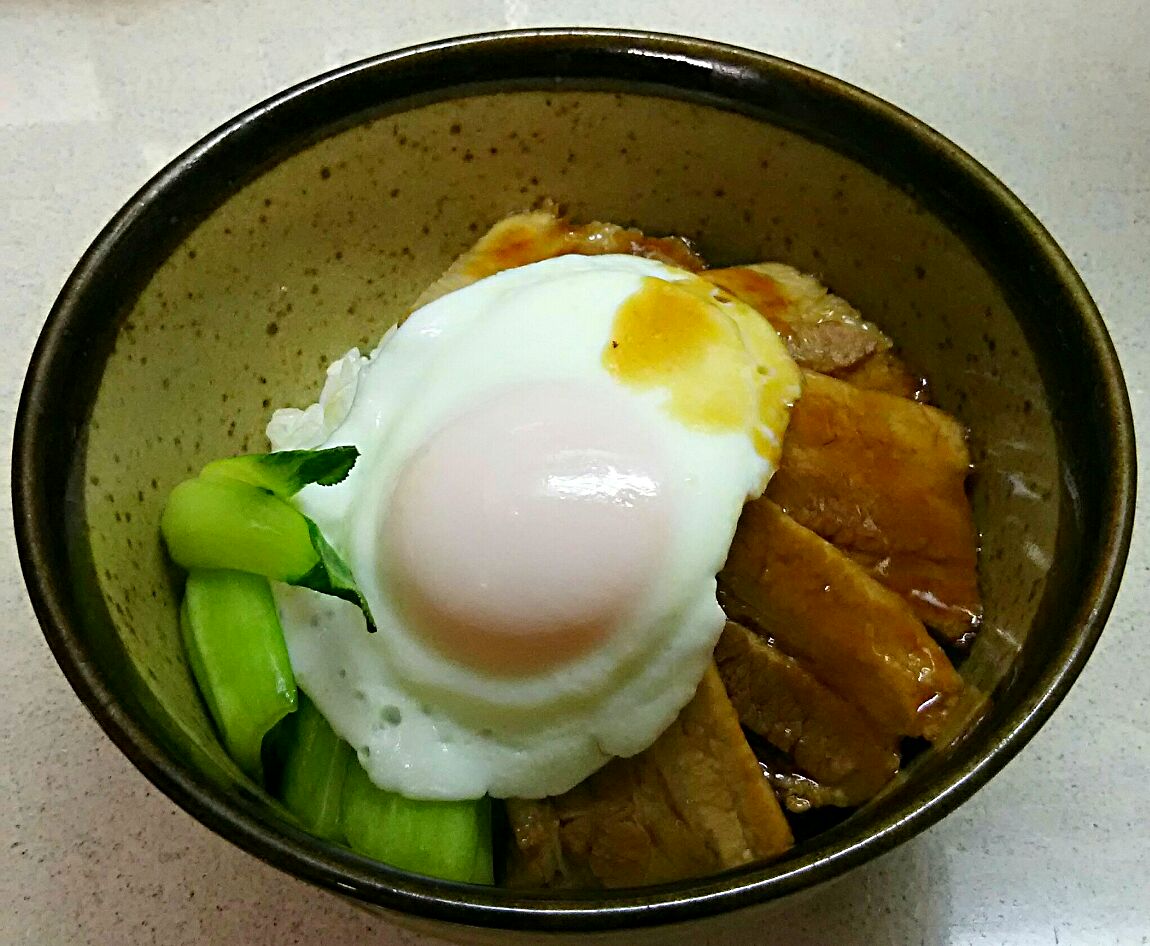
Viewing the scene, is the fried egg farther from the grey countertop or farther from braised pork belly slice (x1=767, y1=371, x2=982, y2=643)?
the grey countertop

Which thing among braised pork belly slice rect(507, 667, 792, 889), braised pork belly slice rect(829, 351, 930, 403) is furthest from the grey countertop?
braised pork belly slice rect(829, 351, 930, 403)

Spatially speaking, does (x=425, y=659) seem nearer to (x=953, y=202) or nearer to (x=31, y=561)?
(x=31, y=561)

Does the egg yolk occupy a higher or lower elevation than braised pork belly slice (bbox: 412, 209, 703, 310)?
lower

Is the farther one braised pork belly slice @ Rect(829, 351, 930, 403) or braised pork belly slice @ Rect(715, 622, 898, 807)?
braised pork belly slice @ Rect(829, 351, 930, 403)

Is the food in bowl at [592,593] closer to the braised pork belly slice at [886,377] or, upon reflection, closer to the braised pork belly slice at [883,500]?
the braised pork belly slice at [883,500]

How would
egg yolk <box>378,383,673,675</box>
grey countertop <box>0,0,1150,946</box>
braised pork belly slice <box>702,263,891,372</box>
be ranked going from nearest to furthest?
egg yolk <box>378,383,673,675</box> < grey countertop <box>0,0,1150,946</box> < braised pork belly slice <box>702,263,891,372</box>

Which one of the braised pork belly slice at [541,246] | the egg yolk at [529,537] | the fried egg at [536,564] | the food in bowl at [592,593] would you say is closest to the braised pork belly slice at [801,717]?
the food in bowl at [592,593]

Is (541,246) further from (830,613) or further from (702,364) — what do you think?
(830,613)

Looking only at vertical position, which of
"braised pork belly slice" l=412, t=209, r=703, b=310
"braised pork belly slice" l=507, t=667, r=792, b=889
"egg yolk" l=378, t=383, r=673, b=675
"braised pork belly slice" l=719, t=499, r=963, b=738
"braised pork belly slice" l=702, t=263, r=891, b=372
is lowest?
"braised pork belly slice" l=507, t=667, r=792, b=889

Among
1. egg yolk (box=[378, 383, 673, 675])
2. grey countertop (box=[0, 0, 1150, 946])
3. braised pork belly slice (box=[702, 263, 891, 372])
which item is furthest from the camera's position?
braised pork belly slice (box=[702, 263, 891, 372])
